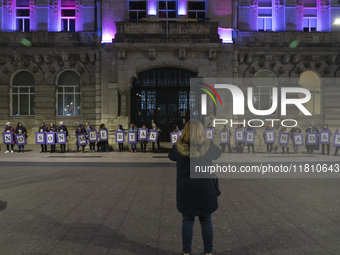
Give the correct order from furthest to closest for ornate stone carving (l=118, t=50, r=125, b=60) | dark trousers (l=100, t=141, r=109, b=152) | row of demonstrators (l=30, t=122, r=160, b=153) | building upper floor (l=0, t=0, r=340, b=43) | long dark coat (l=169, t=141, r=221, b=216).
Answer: building upper floor (l=0, t=0, r=340, b=43) → ornate stone carving (l=118, t=50, r=125, b=60) → dark trousers (l=100, t=141, r=109, b=152) → row of demonstrators (l=30, t=122, r=160, b=153) → long dark coat (l=169, t=141, r=221, b=216)

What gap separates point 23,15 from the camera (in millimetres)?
25938

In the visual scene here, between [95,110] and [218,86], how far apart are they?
9114 mm

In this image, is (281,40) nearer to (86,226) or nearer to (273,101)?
(273,101)

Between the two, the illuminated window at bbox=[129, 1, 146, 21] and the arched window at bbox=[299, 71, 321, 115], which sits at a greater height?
the illuminated window at bbox=[129, 1, 146, 21]

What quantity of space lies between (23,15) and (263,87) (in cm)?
1866

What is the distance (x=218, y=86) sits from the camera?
81.7 feet

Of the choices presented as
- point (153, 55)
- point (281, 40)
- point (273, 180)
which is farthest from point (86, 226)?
point (281, 40)

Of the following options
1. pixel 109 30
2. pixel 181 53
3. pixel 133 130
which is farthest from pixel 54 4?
pixel 133 130

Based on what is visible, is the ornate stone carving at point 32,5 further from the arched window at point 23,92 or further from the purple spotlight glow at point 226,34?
the purple spotlight glow at point 226,34

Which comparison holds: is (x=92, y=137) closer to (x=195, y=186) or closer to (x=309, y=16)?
(x=195, y=186)

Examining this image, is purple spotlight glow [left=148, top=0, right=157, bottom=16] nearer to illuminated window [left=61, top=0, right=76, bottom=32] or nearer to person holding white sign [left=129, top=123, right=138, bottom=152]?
illuminated window [left=61, top=0, right=76, bottom=32]

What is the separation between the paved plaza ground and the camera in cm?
518

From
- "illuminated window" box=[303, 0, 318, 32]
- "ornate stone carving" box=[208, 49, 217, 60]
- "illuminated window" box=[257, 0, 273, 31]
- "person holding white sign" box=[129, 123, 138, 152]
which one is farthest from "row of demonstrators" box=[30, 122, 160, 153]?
"illuminated window" box=[303, 0, 318, 32]

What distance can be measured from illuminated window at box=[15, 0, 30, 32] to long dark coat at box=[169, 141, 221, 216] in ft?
82.4
